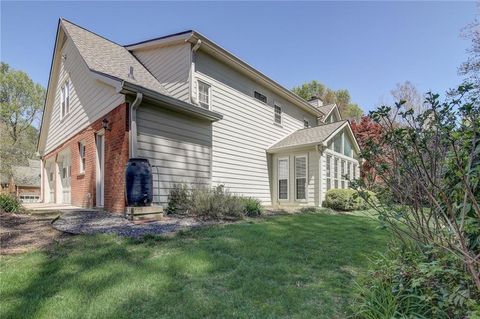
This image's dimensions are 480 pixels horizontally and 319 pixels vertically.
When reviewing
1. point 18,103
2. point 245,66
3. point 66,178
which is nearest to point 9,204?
point 66,178

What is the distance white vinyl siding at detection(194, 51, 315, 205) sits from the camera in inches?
442

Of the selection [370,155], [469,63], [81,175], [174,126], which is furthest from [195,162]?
[469,63]

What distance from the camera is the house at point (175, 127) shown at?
27.8ft

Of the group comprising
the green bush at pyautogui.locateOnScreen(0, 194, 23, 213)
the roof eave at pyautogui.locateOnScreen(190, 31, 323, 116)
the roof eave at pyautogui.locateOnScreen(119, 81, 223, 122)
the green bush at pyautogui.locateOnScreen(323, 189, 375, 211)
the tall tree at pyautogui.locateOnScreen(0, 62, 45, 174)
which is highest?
the tall tree at pyautogui.locateOnScreen(0, 62, 45, 174)

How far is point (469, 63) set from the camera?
1589 centimetres

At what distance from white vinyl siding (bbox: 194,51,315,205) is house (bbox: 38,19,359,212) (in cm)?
4

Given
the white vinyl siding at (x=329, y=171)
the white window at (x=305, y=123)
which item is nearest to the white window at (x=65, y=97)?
the white vinyl siding at (x=329, y=171)

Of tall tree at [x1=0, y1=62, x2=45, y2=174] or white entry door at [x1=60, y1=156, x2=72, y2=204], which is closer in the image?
white entry door at [x1=60, y1=156, x2=72, y2=204]

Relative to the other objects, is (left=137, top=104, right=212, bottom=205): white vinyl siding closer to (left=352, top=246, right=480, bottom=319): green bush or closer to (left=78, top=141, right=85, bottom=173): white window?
(left=78, top=141, right=85, bottom=173): white window

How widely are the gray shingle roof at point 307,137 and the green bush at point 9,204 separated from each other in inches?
389

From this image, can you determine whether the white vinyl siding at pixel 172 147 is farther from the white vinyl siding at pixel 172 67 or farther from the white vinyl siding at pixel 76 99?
the white vinyl siding at pixel 172 67

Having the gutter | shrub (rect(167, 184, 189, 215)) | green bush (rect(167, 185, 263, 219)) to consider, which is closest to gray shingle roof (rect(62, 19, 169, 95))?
the gutter

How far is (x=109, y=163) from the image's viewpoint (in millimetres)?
8812

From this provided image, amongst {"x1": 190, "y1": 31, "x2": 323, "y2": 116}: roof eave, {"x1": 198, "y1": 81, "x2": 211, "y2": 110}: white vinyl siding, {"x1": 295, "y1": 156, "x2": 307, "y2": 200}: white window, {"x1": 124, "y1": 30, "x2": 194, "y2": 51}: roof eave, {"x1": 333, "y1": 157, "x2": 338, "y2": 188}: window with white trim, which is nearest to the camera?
{"x1": 124, "y1": 30, "x2": 194, "y2": 51}: roof eave
